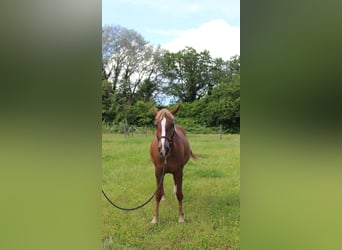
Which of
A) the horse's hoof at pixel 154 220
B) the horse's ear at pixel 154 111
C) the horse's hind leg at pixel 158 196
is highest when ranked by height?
the horse's ear at pixel 154 111

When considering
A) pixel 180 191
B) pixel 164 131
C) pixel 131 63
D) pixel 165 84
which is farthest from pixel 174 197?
pixel 131 63

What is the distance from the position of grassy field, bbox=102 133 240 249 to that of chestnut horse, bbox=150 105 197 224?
1.1 inches

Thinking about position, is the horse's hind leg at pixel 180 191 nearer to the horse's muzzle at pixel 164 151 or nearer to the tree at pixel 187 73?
the horse's muzzle at pixel 164 151

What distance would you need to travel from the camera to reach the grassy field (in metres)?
1.58

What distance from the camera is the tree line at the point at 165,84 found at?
163cm

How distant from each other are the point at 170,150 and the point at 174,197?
24 cm

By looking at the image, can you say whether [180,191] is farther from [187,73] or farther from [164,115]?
[187,73]

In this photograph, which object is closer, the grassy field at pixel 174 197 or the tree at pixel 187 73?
the grassy field at pixel 174 197

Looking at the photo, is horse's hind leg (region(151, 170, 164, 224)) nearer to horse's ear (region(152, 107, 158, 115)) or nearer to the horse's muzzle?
the horse's muzzle

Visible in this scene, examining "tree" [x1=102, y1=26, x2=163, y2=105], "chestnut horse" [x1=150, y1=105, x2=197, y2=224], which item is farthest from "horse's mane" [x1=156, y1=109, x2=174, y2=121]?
"tree" [x1=102, y1=26, x2=163, y2=105]

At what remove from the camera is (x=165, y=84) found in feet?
5.58

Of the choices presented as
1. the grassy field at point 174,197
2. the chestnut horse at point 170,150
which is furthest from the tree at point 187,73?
the grassy field at point 174,197
